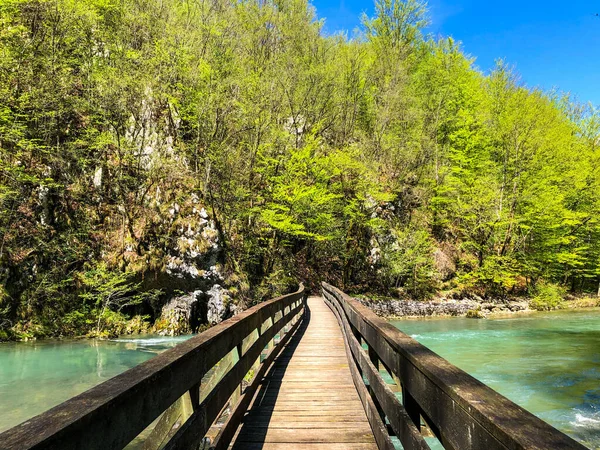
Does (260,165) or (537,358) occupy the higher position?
(260,165)

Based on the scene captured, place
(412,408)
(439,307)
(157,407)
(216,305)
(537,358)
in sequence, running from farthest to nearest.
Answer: (439,307) → (216,305) → (537,358) → (412,408) → (157,407)

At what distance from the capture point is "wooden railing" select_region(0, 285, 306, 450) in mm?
1017

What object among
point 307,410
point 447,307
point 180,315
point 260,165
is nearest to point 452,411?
point 307,410

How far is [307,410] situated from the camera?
13.0ft

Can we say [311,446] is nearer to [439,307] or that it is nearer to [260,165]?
[260,165]

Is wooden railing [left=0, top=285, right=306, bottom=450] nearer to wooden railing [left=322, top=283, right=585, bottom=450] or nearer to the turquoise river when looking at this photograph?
wooden railing [left=322, top=283, right=585, bottom=450]

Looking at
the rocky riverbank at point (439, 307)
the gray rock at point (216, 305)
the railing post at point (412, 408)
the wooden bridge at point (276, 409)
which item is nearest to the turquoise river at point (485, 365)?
the gray rock at point (216, 305)

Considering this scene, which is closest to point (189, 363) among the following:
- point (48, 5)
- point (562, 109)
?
point (48, 5)

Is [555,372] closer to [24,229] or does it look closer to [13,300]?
[13,300]

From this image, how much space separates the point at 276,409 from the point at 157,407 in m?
2.68

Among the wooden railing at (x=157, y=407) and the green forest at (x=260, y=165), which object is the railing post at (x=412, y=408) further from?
the green forest at (x=260, y=165)

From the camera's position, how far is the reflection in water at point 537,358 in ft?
25.7

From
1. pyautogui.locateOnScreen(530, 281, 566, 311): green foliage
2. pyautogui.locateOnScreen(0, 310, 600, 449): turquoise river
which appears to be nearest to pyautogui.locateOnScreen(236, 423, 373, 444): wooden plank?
pyautogui.locateOnScreen(0, 310, 600, 449): turquoise river

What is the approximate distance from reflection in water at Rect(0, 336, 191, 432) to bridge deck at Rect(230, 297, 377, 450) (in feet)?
19.2
